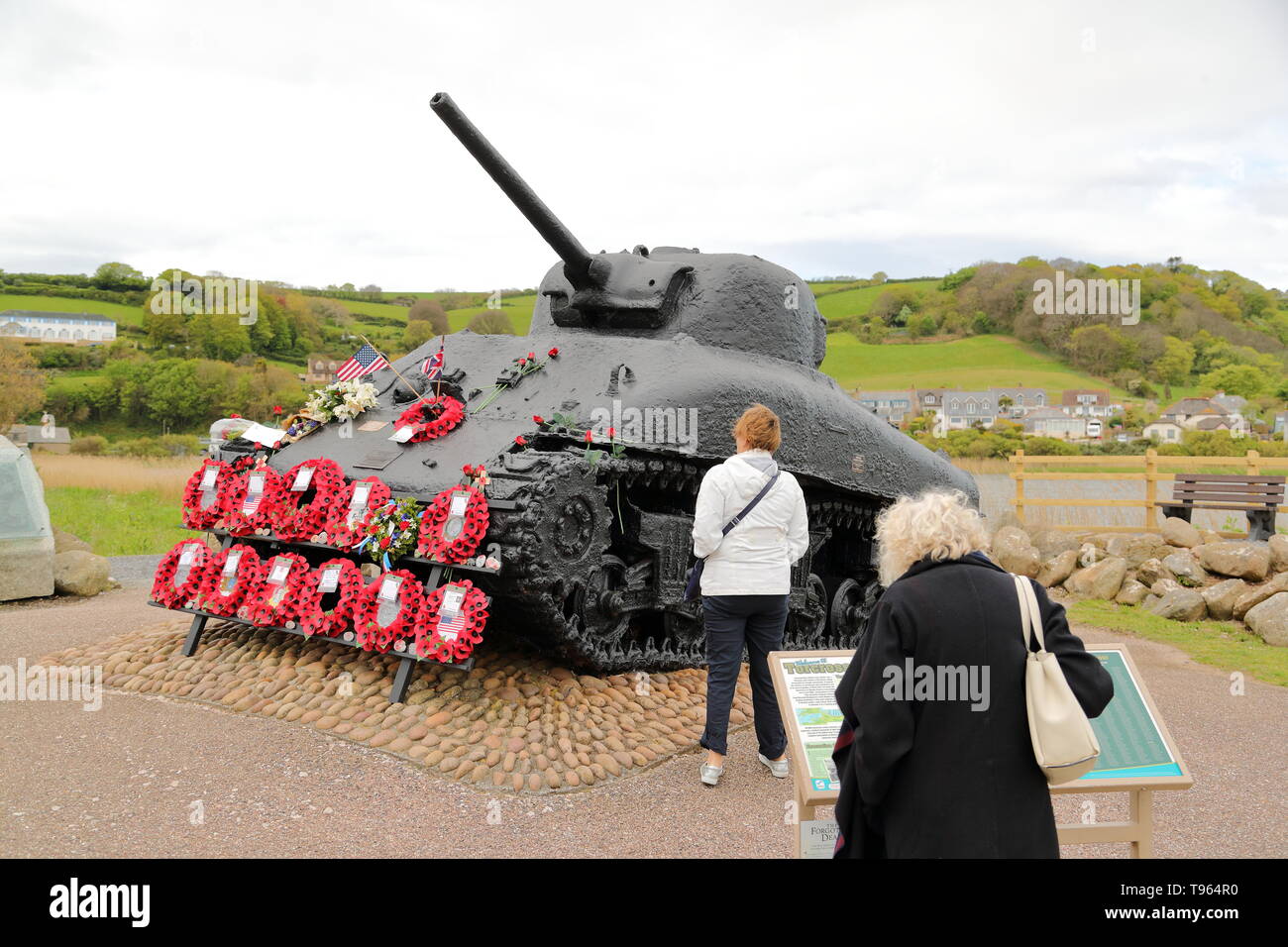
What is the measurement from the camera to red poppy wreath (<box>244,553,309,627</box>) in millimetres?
7465

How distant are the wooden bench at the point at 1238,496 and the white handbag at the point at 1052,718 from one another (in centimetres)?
1269

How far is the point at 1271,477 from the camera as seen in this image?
13.6 meters

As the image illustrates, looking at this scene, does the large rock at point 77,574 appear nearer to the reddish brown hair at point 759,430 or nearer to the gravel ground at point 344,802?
the gravel ground at point 344,802

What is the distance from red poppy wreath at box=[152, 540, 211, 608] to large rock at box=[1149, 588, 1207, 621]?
33.5ft

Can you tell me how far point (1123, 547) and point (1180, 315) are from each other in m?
25.7

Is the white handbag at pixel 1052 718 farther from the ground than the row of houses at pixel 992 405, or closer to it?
closer to it

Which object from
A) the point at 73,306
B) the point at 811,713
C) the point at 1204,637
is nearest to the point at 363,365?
the point at 811,713

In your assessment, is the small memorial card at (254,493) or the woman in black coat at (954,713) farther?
the small memorial card at (254,493)

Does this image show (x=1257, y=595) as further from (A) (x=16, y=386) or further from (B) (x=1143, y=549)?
(A) (x=16, y=386)

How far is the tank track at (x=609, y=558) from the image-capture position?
633 centimetres

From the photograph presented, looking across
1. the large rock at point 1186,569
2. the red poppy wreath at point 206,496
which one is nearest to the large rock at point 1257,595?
the large rock at point 1186,569

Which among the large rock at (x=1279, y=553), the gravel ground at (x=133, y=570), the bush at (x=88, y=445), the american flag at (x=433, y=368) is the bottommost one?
the gravel ground at (x=133, y=570)
